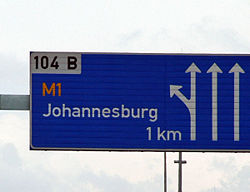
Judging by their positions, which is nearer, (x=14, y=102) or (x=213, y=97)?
(x=14, y=102)

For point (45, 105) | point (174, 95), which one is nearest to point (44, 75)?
point (45, 105)

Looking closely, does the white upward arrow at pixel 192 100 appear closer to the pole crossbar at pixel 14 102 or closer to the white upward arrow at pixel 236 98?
the white upward arrow at pixel 236 98

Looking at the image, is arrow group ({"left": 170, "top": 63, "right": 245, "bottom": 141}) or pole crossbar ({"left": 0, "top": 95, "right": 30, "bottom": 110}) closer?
pole crossbar ({"left": 0, "top": 95, "right": 30, "bottom": 110})

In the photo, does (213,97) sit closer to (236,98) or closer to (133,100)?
(236,98)

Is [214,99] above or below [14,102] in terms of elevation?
above

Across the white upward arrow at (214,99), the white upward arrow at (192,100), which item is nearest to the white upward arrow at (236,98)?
the white upward arrow at (214,99)

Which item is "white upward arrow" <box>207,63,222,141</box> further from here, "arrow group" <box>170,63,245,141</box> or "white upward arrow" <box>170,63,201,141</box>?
"white upward arrow" <box>170,63,201,141</box>

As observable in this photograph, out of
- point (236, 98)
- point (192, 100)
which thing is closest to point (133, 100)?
point (192, 100)

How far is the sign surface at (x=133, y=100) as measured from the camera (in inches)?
1109

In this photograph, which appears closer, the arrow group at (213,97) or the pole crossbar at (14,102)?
the pole crossbar at (14,102)

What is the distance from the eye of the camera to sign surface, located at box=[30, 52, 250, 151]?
2816 cm

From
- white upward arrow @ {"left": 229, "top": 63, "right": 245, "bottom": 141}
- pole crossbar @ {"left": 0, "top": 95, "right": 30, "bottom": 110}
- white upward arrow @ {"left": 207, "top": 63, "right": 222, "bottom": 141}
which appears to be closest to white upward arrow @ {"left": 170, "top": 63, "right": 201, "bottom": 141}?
white upward arrow @ {"left": 207, "top": 63, "right": 222, "bottom": 141}

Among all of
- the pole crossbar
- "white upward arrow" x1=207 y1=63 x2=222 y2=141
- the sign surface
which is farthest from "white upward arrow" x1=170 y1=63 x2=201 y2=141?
the pole crossbar

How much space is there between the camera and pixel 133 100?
28203mm
